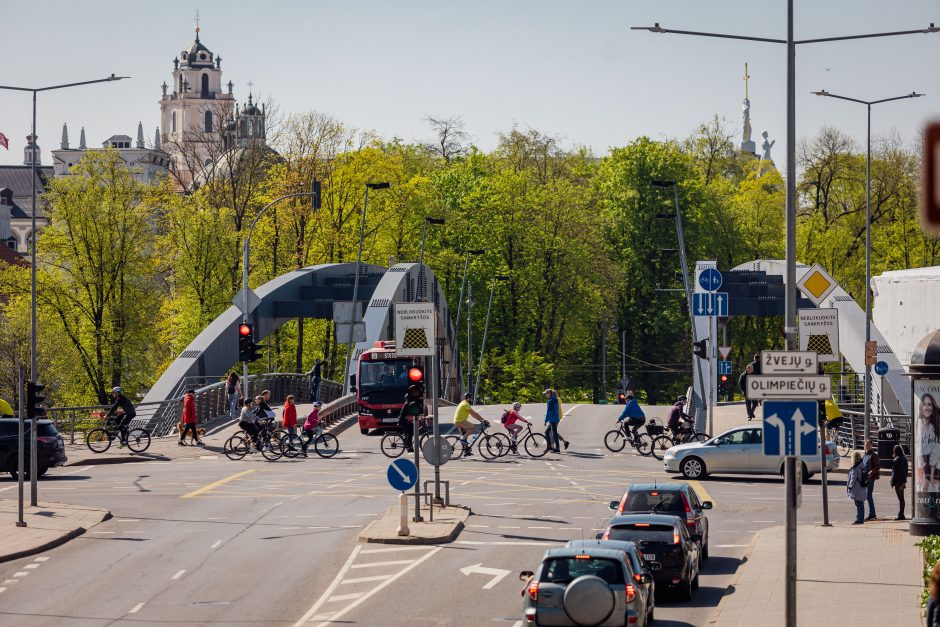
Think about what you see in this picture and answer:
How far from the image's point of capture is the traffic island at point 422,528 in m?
23.8

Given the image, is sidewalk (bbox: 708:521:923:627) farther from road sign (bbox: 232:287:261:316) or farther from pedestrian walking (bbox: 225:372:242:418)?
road sign (bbox: 232:287:261:316)

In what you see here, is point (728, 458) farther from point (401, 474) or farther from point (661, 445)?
point (401, 474)

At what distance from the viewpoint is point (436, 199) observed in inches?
3568

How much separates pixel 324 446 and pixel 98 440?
654cm

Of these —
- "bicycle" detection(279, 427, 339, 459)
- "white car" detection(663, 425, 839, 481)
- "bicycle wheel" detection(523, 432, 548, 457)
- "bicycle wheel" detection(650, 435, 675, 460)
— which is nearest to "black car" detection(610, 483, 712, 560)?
"white car" detection(663, 425, 839, 481)

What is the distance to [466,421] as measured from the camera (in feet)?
127

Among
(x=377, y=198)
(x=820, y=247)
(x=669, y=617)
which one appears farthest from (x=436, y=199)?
(x=669, y=617)

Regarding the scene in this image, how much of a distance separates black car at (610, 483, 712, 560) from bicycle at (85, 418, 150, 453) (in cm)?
2186

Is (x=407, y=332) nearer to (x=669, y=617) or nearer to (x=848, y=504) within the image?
(x=669, y=617)

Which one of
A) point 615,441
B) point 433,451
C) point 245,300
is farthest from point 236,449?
point 433,451

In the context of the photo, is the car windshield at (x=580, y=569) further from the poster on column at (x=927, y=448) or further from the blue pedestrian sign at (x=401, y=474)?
the poster on column at (x=927, y=448)

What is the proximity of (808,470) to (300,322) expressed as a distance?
48.2 m

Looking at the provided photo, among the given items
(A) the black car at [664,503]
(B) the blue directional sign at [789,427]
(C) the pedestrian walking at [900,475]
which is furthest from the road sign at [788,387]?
(C) the pedestrian walking at [900,475]

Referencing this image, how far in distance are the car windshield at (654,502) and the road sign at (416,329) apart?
5332 mm
